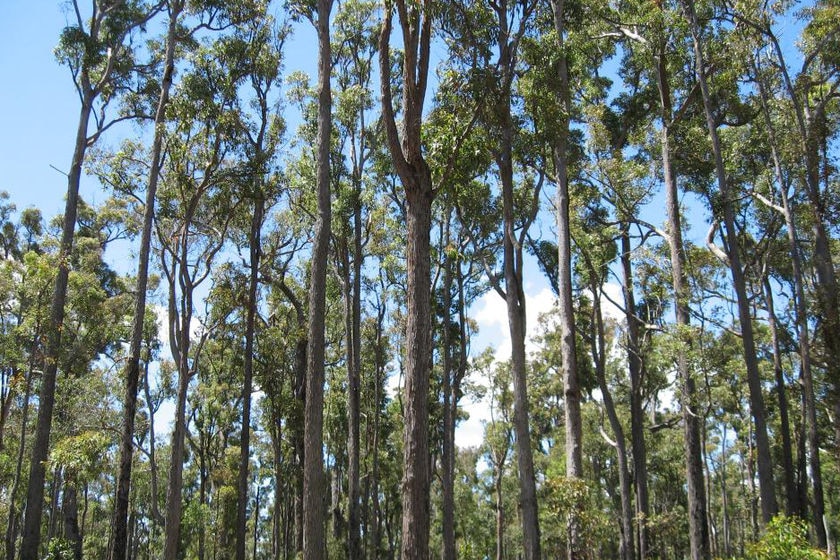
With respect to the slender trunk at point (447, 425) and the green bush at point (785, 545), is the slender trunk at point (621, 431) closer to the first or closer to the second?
the slender trunk at point (447, 425)

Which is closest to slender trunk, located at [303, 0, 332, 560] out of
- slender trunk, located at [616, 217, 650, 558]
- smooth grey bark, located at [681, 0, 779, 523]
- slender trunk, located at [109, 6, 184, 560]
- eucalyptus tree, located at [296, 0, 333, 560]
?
eucalyptus tree, located at [296, 0, 333, 560]

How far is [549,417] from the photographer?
107 feet

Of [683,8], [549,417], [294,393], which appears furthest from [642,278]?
[549,417]

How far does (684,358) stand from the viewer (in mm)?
13703

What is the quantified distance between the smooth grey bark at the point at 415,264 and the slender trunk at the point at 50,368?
10.7 meters

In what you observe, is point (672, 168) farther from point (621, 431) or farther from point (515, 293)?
point (621, 431)

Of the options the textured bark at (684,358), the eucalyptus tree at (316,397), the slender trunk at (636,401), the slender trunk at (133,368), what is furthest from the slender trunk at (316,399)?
the slender trunk at (636,401)

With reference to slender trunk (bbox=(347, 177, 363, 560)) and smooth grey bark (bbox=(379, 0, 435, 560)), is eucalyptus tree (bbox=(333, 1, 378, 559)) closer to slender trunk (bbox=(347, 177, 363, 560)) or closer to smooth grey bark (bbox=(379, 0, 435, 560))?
slender trunk (bbox=(347, 177, 363, 560))

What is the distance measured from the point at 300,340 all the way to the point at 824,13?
17.3 m

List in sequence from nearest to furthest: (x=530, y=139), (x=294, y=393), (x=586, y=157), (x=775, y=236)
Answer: (x=530, y=139) → (x=586, y=157) → (x=775, y=236) → (x=294, y=393)

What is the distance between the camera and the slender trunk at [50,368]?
1355 cm

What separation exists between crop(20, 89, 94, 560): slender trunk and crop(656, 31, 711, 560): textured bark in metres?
14.2

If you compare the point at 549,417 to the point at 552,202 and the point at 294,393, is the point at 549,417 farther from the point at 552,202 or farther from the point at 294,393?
the point at 552,202

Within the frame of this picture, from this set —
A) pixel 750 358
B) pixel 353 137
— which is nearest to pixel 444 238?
pixel 353 137
